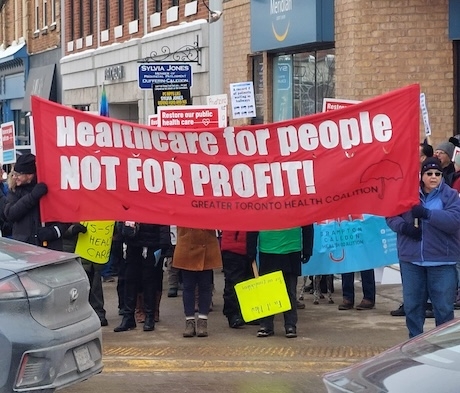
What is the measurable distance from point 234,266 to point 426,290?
2.90 metres

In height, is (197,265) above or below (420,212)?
below

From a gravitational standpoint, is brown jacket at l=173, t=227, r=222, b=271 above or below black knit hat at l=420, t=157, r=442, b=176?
below

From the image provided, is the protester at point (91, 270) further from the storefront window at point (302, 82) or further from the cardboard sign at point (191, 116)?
the storefront window at point (302, 82)

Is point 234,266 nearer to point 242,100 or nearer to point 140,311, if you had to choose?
point 140,311

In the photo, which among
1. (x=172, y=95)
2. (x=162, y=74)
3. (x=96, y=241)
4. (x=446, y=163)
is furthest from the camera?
(x=162, y=74)

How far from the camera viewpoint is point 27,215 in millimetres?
9820

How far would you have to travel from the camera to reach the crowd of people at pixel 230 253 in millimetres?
8430

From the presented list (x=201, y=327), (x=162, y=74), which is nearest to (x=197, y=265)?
(x=201, y=327)

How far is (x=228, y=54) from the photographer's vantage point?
20.5 metres

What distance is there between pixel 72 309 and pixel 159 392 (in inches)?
59.2

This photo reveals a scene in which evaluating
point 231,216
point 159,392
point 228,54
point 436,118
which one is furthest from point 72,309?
point 228,54

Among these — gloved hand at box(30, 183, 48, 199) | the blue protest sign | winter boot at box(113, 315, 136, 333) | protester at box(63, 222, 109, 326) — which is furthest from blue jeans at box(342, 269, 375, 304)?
gloved hand at box(30, 183, 48, 199)

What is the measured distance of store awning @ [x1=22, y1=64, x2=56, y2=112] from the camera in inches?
1396

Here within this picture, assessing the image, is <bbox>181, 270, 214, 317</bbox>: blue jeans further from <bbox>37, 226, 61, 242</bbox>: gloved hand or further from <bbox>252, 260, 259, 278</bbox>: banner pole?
<bbox>37, 226, 61, 242</bbox>: gloved hand
